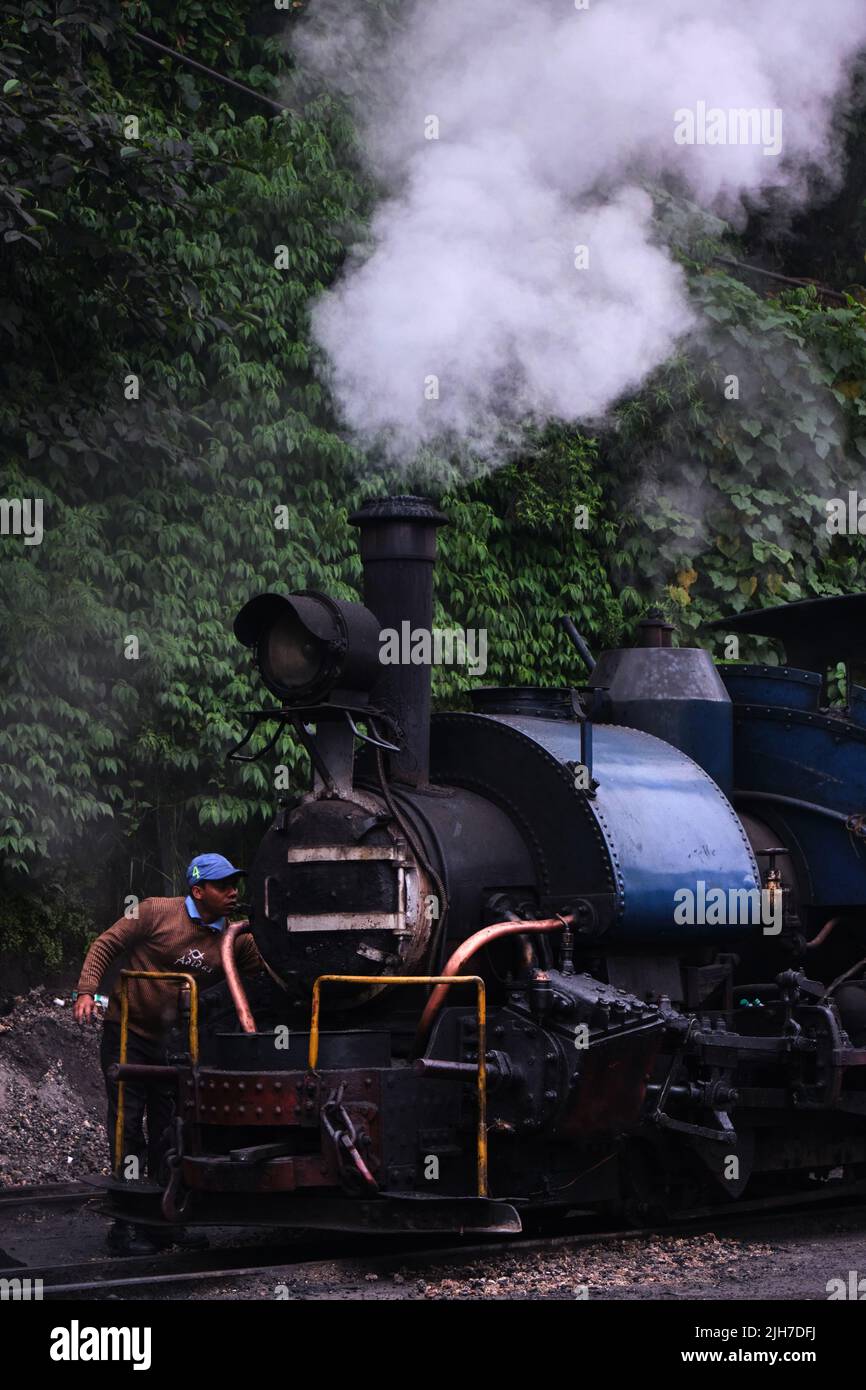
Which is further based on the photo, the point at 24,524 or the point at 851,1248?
the point at 24,524

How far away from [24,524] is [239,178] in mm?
2715

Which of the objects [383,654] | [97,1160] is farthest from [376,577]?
[97,1160]

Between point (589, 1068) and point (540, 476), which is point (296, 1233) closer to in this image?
point (589, 1068)

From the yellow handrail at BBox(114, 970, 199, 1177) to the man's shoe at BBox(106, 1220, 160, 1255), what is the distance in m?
0.28

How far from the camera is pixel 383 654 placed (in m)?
7.43

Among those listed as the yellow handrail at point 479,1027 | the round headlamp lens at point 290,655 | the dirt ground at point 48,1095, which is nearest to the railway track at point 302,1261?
the yellow handrail at point 479,1027

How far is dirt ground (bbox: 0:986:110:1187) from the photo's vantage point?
9750 mm

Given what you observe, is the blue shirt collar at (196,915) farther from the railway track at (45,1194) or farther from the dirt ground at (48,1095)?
the dirt ground at (48,1095)

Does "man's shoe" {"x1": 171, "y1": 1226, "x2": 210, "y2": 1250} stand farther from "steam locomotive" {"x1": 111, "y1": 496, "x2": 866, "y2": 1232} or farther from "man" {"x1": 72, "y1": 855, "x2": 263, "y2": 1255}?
"steam locomotive" {"x1": 111, "y1": 496, "x2": 866, "y2": 1232}

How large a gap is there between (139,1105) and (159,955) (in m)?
0.66

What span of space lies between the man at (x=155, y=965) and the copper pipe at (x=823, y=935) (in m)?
2.62

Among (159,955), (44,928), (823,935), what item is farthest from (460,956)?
(44,928)

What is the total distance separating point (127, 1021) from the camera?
7859mm

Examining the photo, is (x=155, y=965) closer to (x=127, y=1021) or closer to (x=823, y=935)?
(x=127, y=1021)
